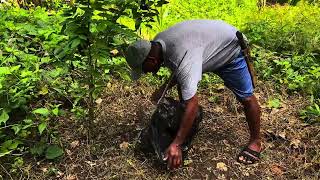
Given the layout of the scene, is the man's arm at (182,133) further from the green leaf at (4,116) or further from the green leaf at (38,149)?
the green leaf at (4,116)

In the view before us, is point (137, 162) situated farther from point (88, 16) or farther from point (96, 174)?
point (88, 16)

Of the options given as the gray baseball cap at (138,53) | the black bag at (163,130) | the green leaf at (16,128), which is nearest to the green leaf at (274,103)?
the black bag at (163,130)

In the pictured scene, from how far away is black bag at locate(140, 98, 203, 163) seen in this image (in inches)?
142

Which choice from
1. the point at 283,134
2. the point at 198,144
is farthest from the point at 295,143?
the point at 198,144

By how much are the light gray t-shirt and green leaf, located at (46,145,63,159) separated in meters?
1.14

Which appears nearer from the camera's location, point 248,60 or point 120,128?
point 248,60

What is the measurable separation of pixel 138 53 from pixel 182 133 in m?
0.68

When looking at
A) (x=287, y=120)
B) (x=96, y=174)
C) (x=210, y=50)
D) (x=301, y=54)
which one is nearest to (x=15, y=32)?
(x=96, y=174)

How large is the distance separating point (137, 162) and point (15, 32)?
2.17 m

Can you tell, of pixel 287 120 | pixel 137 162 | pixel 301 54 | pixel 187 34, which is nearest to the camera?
pixel 187 34

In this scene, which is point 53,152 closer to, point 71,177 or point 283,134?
point 71,177

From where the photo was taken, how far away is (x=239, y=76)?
3.73 m

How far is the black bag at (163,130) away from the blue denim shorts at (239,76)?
18.6 inches

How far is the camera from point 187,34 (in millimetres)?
3463
